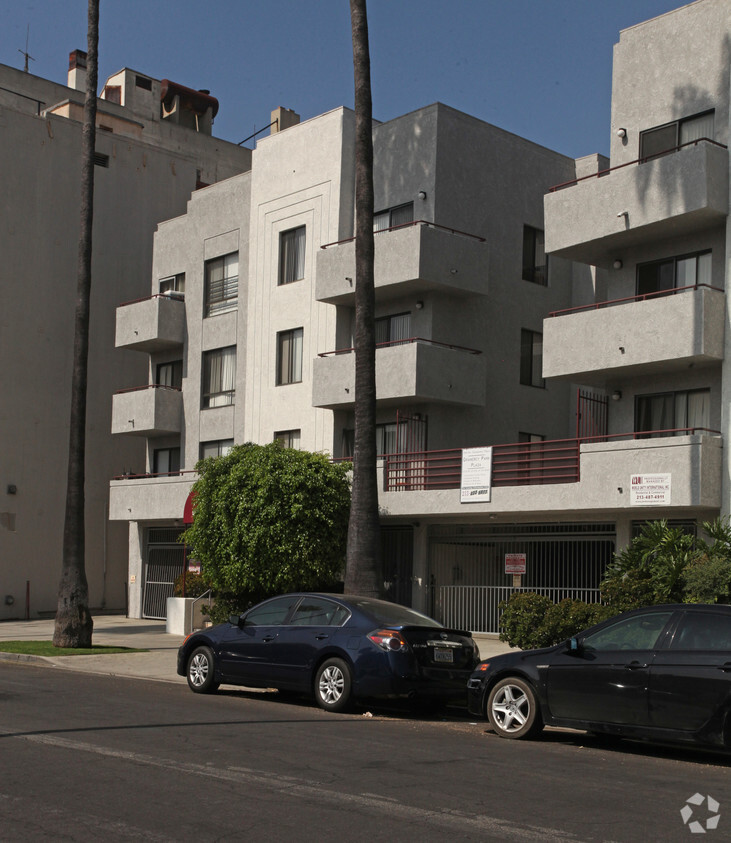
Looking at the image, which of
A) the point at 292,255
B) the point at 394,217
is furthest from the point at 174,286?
the point at 394,217

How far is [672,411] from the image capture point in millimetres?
23516

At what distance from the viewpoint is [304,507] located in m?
24.7

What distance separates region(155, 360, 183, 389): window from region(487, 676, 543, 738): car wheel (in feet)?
82.7

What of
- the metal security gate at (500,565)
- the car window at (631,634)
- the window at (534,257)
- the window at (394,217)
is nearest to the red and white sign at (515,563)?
the metal security gate at (500,565)

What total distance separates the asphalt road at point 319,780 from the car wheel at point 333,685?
23cm

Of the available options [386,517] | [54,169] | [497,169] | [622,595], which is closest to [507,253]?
[497,169]

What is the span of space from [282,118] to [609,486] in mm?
27694

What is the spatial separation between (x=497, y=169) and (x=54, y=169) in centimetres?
1643

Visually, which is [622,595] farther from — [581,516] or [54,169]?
[54,169]

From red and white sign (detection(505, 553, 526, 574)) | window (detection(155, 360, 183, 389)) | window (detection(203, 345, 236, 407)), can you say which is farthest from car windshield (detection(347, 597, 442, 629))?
window (detection(155, 360, 183, 389))

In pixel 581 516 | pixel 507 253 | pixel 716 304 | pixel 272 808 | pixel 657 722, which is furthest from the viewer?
pixel 507 253

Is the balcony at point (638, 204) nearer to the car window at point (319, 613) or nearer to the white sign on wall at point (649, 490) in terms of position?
the white sign on wall at point (649, 490)

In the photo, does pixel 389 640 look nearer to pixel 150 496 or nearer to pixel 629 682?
pixel 629 682

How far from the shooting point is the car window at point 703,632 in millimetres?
10367
